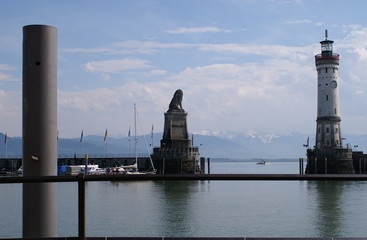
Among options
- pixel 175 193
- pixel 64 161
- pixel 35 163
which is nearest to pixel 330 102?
pixel 175 193

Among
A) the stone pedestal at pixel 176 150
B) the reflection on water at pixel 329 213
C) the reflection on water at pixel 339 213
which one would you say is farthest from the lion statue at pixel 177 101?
the reflection on water at pixel 339 213

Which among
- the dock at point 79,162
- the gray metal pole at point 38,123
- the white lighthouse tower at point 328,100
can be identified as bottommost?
the dock at point 79,162

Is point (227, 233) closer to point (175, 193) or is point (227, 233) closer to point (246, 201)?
point (246, 201)

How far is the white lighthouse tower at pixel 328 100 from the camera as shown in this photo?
91.3 meters

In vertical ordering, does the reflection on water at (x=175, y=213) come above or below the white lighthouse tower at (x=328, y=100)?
below

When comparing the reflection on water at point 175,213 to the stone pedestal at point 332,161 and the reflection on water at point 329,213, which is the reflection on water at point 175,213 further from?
the stone pedestal at point 332,161

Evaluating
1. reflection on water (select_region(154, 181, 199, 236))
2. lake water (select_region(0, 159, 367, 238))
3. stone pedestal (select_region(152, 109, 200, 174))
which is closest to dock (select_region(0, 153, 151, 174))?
stone pedestal (select_region(152, 109, 200, 174))

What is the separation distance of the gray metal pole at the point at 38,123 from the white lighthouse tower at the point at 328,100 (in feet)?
295

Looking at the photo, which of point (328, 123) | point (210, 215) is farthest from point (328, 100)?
point (210, 215)

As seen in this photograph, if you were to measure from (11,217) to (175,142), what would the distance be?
211ft

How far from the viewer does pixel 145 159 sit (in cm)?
11688

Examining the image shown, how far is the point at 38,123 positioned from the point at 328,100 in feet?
296

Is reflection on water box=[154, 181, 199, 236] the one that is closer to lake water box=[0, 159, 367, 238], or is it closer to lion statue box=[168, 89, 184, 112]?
lake water box=[0, 159, 367, 238]

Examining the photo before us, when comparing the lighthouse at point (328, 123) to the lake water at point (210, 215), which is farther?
the lighthouse at point (328, 123)
